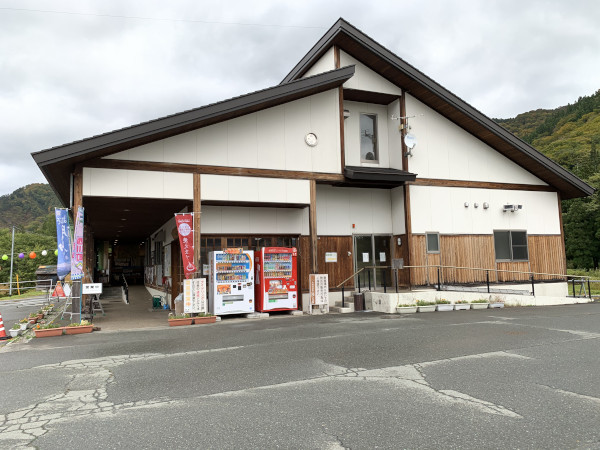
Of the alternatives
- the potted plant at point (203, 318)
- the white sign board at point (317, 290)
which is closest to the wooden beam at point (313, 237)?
the white sign board at point (317, 290)

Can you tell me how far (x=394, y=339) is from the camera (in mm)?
8648

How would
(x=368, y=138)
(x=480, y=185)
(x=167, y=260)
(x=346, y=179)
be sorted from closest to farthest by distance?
(x=346, y=179), (x=368, y=138), (x=480, y=185), (x=167, y=260)

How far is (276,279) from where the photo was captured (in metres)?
13.7

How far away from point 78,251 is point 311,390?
8530 mm

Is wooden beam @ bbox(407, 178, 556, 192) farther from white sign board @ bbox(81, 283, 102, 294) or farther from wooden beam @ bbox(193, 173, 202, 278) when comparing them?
white sign board @ bbox(81, 283, 102, 294)

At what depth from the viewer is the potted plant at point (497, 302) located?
1482 centimetres

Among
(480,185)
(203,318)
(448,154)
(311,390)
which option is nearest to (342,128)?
(448,154)

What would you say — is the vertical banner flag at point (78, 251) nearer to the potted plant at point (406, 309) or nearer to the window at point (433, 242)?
the potted plant at point (406, 309)

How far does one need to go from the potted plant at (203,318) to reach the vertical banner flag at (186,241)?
1.18 metres

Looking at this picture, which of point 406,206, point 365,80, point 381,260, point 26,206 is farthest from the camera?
point 26,206

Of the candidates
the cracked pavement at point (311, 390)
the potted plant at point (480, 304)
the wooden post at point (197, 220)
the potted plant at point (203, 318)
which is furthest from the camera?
the potted plant at point (480, 304)

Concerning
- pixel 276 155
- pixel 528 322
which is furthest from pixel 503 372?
pixel 276 155

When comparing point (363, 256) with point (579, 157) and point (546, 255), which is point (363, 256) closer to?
point (546, 255)

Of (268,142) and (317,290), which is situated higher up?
(268,142)
